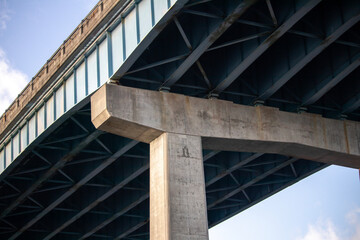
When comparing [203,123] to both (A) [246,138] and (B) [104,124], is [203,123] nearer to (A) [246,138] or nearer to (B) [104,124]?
(A) [246,138]

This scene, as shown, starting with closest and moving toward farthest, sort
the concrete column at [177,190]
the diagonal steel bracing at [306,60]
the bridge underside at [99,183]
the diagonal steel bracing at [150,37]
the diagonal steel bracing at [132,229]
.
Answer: the diagonal steel bracing at [150,37]
the concrete column at [177,190]
the diagonal steel bracing at [306,60]
the bridge underside at [99,183]
the diagonal steel bracing at [132,229]

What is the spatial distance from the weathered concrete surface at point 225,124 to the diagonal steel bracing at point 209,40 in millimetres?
639

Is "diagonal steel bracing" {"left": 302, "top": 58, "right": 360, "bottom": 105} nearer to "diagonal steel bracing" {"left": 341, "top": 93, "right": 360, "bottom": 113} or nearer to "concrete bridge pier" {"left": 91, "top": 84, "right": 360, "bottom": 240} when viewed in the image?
"concrete bridge pier" {"left": 91, "top": 84, "right": 360, "bottom": 240}

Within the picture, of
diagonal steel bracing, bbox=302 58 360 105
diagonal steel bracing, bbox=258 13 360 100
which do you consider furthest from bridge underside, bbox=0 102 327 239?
diagonal steel bracing, bbox=258 13 360 100

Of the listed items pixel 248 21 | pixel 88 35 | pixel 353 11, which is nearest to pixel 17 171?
pixel 88 35

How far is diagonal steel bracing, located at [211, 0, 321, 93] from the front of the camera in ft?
74.2

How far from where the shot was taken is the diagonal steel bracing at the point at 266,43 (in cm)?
2261

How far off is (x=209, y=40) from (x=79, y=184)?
14680mm

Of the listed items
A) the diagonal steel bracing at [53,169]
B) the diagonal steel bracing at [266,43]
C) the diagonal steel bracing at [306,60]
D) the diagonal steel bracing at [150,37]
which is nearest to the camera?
the diagonal steel bracing at [150,37]

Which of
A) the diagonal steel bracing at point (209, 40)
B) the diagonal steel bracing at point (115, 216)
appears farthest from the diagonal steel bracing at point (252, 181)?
the diagonal steel bracing at point (209, 40)

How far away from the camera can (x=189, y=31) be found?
24.7 meters

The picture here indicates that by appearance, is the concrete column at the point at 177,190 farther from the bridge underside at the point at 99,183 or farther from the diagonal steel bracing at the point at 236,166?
the diagonal steel bracing at the point at 236,166

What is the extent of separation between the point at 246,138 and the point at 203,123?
183 centimetres

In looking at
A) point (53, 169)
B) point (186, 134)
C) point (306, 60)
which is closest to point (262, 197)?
point (53, 169)
